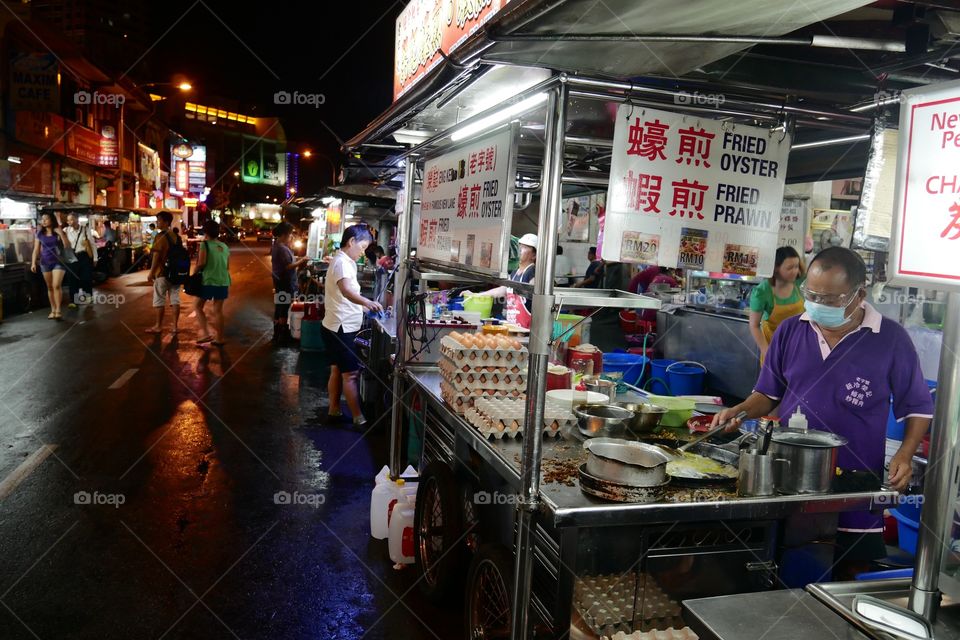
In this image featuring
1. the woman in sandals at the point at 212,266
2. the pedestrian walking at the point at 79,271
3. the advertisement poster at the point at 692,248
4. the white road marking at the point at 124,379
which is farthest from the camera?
the pedestrian walking at the point at 79,271

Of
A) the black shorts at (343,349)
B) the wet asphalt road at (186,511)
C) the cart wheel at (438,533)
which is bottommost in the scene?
the wet asphalt road at (186,511)

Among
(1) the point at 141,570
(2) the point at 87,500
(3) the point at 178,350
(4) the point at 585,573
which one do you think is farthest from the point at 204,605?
(3) the point at 178,350

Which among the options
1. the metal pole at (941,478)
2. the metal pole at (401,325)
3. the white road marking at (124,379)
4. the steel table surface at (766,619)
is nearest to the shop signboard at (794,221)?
the metal pole at (401,325)

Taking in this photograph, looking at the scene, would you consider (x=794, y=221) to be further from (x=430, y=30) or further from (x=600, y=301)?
(x=600, y=301)

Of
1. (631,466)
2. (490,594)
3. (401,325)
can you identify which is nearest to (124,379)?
(401,325)

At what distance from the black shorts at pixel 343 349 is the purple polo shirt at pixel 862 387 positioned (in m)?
5.30

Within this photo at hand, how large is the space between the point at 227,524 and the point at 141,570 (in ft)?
2.80

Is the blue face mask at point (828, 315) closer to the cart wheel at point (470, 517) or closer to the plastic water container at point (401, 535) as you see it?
the cart wheel at point (470, 517)

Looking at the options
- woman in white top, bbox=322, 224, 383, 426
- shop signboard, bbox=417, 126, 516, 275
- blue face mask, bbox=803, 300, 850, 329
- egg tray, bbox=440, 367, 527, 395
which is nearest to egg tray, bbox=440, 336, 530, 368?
egg tray, bbox=440, 367, 527, 395

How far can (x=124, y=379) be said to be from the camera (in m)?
9.93

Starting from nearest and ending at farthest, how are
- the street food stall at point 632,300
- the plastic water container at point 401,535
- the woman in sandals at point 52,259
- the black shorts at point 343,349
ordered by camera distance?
1. the street food stall at point 632,300
2. the plastic water container at point 401,535
3. the black shorts at point 343,349
4. the woman in sandals at point 52,259

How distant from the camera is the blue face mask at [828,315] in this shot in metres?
3.51

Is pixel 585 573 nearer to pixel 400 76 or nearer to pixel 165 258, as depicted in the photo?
pixel 400 76

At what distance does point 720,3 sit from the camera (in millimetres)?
2324
